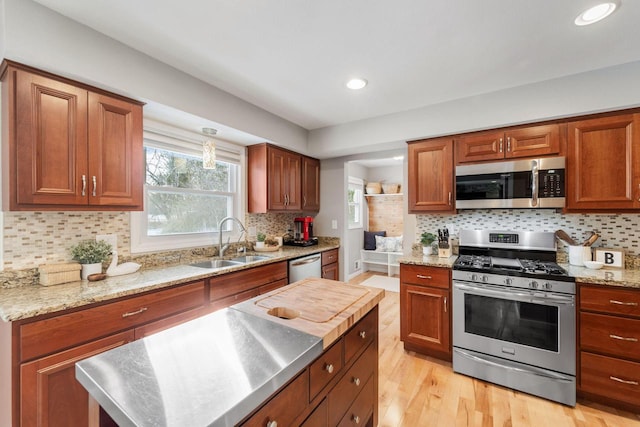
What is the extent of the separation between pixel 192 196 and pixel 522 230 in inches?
130

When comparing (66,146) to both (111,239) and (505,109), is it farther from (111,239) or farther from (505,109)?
(505,109)

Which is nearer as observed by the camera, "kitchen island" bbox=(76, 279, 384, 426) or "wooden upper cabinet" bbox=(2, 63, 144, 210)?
"kitchen island" bbox=(76, 279, 384, 426)

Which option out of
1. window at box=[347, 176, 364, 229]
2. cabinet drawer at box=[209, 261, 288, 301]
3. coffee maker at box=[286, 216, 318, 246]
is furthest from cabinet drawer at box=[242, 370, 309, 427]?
window at box=[347, 176, 364, 229]

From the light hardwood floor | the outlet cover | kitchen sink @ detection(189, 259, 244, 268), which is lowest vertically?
the light hardwood floor

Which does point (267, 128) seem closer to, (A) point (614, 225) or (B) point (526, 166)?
(B) point (526, 166)

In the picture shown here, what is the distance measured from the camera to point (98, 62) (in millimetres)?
1690

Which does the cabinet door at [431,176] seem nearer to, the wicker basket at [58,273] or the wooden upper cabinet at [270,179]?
the wooden upper cabinet at [270,179]

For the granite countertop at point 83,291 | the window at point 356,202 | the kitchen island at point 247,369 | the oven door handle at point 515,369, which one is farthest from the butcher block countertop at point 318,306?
the window at point 356,202

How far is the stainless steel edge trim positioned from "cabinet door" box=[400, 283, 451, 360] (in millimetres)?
1158

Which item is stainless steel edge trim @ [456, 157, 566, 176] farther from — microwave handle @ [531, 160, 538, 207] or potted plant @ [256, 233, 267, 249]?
potted plant @ [256, 233, 267, 249]

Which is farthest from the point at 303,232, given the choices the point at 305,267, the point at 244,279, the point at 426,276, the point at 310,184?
the point at 426,276

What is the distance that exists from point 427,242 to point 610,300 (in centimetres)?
135

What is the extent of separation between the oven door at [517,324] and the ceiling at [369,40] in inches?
67.4

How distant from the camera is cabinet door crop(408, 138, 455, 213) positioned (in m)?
2.72
